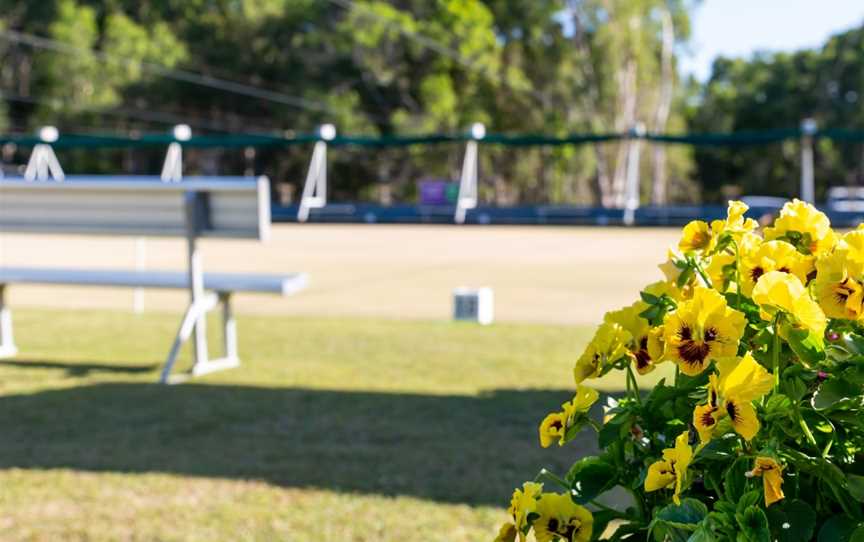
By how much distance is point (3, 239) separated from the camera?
52.9 feet

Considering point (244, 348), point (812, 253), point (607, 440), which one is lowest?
point (244, 348)

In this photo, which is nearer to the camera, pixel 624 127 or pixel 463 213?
pixel 463 213

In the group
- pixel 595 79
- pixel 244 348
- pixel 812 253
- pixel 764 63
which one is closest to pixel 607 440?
pixel 812 253

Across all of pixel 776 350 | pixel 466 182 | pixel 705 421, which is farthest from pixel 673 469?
pixel 466 182

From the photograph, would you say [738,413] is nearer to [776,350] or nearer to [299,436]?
[776,350]

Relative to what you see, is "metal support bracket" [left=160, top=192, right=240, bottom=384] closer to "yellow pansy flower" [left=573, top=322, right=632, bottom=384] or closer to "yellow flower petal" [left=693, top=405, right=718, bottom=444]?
"yellow pansy flower" [left=573, top=322, right=632, bottom=384]

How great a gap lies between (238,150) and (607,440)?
4599 centimetres

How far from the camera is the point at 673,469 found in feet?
3.91

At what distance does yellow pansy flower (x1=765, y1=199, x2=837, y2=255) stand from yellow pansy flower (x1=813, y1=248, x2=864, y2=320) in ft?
0.60

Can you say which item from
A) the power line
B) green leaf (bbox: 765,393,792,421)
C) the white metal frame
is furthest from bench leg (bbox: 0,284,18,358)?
the power line

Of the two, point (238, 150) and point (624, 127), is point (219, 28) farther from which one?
point (624, 127)

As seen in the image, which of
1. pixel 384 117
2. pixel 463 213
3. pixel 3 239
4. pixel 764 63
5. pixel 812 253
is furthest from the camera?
pixel 764 63

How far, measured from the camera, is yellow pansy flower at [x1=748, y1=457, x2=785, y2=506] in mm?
1088

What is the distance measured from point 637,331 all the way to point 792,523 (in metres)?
0.35
